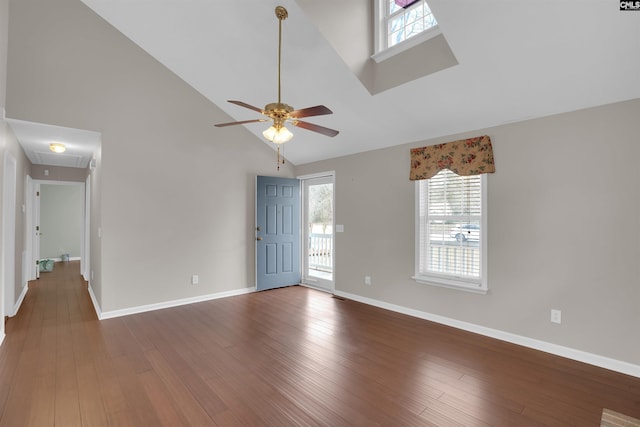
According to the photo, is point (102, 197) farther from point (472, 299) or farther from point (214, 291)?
point (472, 299)

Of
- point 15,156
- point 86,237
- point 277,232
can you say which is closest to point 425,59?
point 277,232

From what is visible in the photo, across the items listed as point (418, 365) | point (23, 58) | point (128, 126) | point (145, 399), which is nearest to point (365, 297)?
point (418, 365)

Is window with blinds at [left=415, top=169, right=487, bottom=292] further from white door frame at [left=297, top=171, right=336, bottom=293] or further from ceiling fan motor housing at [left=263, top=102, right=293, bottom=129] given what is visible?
ceiling fan motor housing at [left=263, top=102, right=293, bottom=129]

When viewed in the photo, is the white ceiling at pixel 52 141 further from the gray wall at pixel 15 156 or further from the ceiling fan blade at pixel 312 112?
the ceiling fan blade at pixel 312 112

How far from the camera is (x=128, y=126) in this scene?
415 cm

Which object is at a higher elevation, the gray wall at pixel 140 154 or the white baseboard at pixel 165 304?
the gray wall at pixel 140 154

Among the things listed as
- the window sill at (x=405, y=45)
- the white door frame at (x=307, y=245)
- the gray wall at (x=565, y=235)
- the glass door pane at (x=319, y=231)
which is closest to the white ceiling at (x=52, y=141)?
the white door frame at (x=307, y=245)

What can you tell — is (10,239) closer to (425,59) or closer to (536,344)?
(425,59)

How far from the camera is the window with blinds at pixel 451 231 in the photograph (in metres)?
3.55

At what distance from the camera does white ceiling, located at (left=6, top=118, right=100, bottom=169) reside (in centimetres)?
376

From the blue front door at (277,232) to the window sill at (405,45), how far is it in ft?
9.37

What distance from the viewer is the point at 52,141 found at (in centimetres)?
438

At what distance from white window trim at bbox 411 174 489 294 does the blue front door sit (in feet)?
8.26

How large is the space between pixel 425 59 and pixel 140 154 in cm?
386
